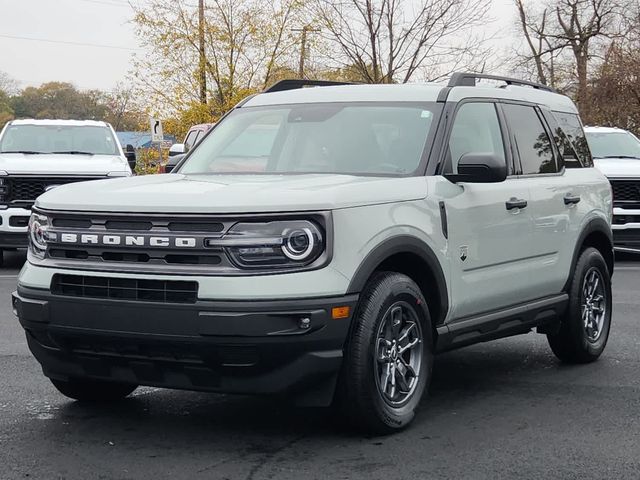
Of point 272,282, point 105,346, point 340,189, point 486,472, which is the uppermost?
point 340,189

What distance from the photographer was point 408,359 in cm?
562

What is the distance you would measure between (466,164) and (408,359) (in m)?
1.10

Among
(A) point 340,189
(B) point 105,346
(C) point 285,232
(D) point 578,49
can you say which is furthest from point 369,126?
(D) point 578,49

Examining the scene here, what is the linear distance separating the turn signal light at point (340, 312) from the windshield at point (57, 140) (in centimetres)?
1100

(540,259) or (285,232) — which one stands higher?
(285,232)

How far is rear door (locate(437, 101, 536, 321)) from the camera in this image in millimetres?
5926

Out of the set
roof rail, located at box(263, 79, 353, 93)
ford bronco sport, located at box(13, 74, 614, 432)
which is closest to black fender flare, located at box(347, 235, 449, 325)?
ford bronco sport, located at box(13, 74, 614, 432)

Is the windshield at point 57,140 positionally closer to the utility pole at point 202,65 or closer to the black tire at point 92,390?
the black tire at point 92,390

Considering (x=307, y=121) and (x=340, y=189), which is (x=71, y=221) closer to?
(x=340, y=189)

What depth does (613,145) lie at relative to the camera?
672 inches

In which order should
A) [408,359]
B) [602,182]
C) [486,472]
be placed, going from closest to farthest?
[486,472] < [408,359] < [602,182]

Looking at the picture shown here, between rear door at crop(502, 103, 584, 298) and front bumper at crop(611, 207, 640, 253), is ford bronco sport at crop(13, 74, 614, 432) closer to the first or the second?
rear door at crop(502, 103, 584, 298)

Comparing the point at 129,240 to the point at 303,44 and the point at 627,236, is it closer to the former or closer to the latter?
the point at 627,236

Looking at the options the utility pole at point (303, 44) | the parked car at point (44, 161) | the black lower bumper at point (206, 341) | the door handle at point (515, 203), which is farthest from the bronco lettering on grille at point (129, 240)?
the utility pole at point (303, 44)
